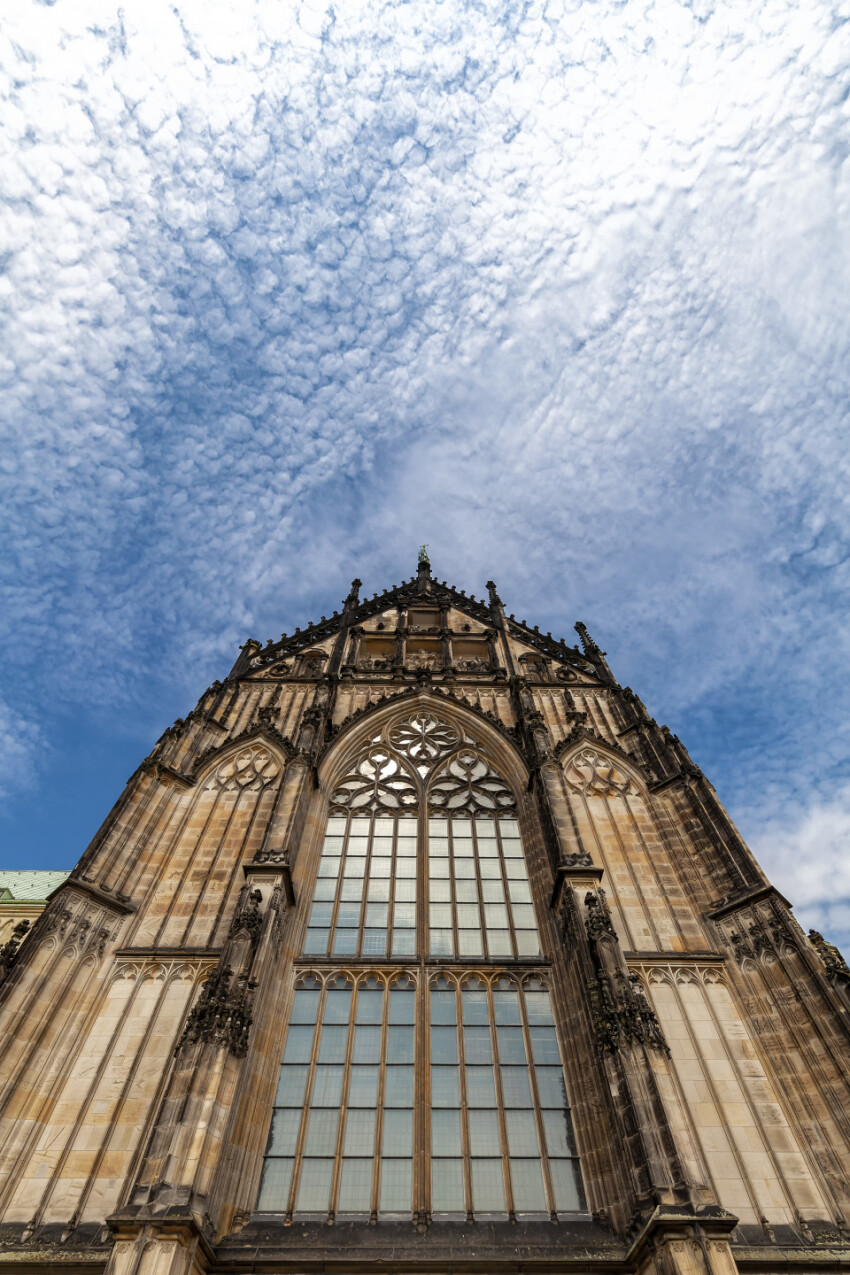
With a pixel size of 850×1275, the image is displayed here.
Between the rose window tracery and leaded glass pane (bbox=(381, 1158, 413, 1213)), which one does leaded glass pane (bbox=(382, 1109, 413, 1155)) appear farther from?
the rose window tracery

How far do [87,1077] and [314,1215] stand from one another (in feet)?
13.1

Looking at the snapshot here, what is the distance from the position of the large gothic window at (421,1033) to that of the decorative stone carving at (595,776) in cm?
175

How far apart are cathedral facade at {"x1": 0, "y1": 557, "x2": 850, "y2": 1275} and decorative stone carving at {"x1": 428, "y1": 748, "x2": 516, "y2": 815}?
0.31 ft

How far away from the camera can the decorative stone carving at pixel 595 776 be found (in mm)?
17547

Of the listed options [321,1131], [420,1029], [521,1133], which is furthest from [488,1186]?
[321,1131]

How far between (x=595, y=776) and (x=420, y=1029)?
775 centimetres

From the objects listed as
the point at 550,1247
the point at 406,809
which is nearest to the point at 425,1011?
the point at 550,1247

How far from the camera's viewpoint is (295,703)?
20750 mm

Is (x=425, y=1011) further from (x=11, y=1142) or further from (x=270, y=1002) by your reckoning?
(x=11, y=1142)

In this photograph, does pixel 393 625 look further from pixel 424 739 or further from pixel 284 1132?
pixel 284 1132

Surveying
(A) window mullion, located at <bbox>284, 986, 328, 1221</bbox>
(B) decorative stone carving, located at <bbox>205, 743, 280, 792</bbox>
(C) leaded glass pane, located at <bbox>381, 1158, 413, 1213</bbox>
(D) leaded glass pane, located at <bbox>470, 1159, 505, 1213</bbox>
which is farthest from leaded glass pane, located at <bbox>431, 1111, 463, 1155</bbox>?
(B) decorative stone carving, located at <bbox>205, 743, 280, 792</bbox>

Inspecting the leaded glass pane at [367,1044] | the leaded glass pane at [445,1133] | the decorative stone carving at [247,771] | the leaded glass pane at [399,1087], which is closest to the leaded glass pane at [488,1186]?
the leaded glass pane at [445,1133]

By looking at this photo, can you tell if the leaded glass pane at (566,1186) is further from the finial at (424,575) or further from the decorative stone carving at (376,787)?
the finial at (424,575)

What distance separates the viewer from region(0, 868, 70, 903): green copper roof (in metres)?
26.1
